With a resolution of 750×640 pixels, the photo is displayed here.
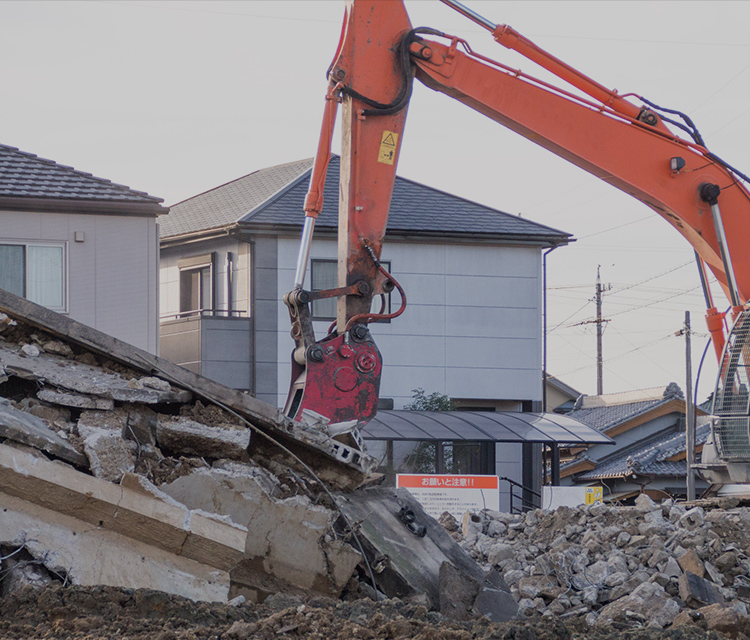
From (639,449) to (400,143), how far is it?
21.7m

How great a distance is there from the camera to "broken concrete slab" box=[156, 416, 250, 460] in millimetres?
5660

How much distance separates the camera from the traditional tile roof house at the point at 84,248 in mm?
14578

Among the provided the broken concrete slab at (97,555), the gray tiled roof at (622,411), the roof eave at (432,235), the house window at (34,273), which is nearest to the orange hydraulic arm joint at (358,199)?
the broken concrete slab at (97,555)

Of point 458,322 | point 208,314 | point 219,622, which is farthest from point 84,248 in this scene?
point 219,622

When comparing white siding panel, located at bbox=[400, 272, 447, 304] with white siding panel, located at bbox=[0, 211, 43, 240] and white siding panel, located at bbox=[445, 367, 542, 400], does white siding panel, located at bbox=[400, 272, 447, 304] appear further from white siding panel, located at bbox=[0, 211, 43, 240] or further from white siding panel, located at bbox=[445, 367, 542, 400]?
white siding panel, located at bbox=[0, 211, 43, 240]

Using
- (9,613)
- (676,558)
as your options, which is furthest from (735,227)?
(9,613)

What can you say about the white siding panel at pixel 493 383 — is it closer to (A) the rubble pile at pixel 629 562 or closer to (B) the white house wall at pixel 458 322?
(B) the white house wall at pixel 458 322

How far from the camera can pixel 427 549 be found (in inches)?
251

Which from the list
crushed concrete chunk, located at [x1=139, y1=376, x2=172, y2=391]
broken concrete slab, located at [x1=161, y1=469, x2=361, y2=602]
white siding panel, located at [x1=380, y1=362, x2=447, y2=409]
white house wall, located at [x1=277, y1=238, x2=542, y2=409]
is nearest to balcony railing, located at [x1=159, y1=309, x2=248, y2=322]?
white house wall, located at [x1=277, y1=238, x2=542, y2=409]

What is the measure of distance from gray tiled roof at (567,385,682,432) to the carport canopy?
29.4 ft

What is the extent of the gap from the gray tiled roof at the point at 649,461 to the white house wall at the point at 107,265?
572 inches

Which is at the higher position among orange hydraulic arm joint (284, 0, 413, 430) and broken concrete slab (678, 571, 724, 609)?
orange hydraulic arm joint (284, 0, 413, 430)

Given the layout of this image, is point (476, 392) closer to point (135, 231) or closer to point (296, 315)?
point (135, 231)

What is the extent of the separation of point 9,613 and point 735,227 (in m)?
6.79
